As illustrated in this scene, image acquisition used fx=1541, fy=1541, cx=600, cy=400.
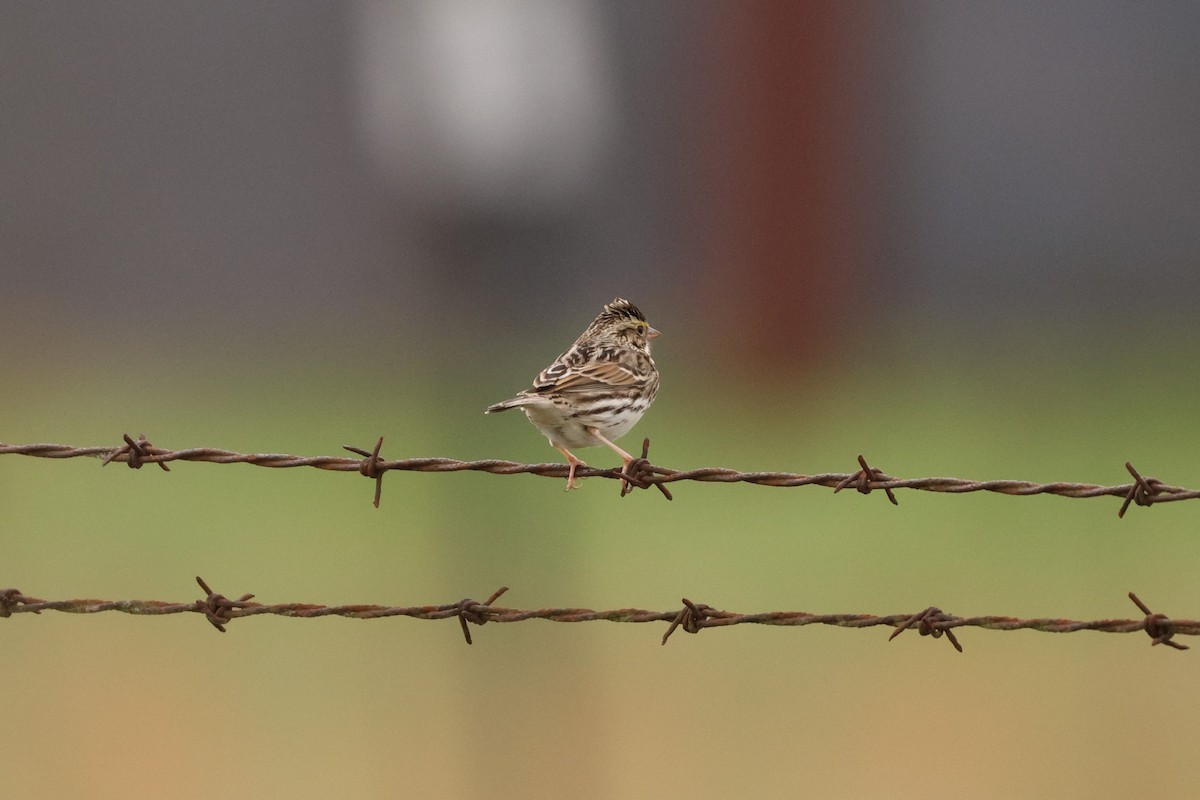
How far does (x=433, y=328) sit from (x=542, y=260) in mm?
3478

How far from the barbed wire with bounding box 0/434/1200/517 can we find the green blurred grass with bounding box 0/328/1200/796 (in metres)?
6.85

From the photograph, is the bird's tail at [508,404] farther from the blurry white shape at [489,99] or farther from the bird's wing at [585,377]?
the blurry white shape at [489,99]

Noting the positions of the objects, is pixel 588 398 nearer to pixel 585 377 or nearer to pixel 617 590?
pixel 585 377

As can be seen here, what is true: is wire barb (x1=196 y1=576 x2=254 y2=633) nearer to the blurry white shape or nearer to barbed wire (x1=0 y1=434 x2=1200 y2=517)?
barbed wire (x1=0 y1=434 x2=1200 y2=517)

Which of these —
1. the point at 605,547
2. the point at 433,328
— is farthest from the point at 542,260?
the point at 605,547

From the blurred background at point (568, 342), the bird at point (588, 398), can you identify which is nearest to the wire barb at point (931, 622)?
the bird at point (588, 398)

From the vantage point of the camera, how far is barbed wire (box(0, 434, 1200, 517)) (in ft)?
17.8

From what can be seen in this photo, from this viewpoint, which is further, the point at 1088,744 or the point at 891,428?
the point at 891,428

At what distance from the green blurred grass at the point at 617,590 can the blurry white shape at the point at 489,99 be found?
4.44 metres

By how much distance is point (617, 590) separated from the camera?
16.7 metres

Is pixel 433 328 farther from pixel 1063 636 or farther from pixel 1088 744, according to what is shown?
pixel 1088 744

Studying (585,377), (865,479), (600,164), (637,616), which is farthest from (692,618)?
(600,164)

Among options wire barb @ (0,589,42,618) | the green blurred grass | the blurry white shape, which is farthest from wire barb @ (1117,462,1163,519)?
the blurry white shape

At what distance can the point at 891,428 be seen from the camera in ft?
77.0
